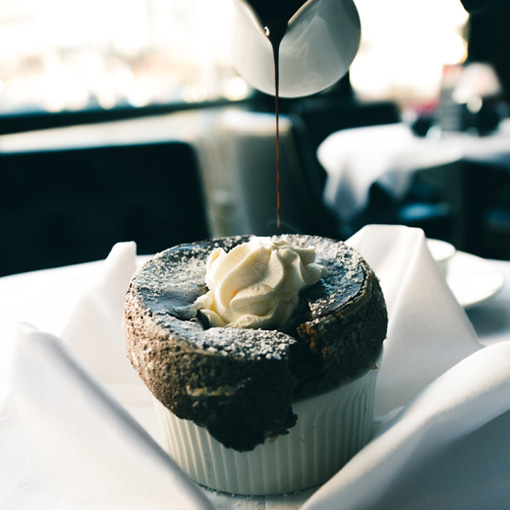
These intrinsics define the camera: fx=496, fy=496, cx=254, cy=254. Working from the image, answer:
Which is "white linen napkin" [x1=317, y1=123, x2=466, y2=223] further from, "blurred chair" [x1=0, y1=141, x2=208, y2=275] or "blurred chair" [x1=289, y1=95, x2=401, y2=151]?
"blurred chair" [x1=0, y1=141, x2=208, y2=275]

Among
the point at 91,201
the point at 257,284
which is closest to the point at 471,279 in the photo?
the point at 257,284

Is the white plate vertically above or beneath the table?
above

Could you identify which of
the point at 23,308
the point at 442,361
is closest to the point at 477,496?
the point at 442,361

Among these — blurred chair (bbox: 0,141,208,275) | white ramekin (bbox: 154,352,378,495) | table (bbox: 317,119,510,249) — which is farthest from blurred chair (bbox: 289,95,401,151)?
white ramekin (bbox: 154,352,378,495)

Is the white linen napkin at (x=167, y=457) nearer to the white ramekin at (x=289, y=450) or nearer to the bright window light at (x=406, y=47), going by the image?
the white ramekin at (x=289, y=450)

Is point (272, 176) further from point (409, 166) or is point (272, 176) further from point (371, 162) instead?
point (409, 166)

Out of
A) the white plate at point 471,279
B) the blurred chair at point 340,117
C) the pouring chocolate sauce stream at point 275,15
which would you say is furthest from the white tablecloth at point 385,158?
the pouring chocolate sauce stream at point 275,15
